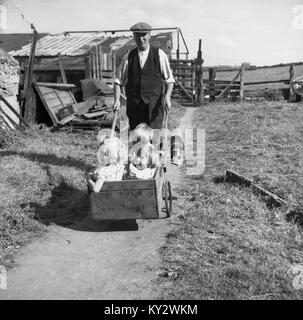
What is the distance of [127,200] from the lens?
454cm

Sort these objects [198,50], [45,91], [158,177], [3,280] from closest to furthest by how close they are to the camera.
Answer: [3,280] < [158,177] < [45,91] < [198,50]

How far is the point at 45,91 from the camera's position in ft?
39.4

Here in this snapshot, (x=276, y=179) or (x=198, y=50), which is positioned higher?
(x=198, y=50)

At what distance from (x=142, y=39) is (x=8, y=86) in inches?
255

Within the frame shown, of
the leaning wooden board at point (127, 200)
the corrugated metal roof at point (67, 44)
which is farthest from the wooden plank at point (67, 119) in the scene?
the corrugated metal roof at point (67, 44)

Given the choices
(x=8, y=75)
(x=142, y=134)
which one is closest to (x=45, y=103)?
(x=8, y=75)

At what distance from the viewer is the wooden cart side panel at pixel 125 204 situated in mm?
4504

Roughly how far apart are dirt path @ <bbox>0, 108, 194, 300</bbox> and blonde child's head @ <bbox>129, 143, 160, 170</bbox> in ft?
2.42

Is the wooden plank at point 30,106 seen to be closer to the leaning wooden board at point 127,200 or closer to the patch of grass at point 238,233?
the patch of grass at point 238,233

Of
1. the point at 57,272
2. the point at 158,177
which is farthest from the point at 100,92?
the point at 57,272

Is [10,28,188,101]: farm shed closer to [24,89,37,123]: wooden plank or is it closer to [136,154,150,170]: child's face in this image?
[24,89,37,123]: wooden plank

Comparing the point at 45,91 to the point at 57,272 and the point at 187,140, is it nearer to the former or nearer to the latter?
the point at 187,140

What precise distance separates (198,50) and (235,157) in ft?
44.1

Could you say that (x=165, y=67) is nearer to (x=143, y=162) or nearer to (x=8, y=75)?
(x=143, y=162)
